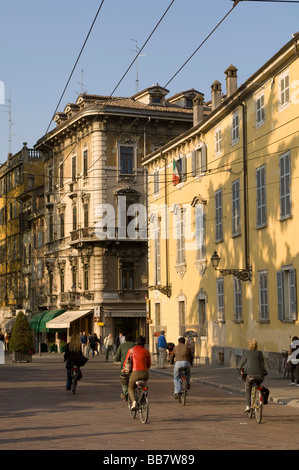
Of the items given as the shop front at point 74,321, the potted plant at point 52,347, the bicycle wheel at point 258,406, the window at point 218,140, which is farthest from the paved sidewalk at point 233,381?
the potted plant at point 52,347

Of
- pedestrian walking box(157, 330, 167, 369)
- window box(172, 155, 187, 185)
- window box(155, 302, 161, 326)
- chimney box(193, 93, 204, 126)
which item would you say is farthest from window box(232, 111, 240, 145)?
window box(155, 302, 161, 326)

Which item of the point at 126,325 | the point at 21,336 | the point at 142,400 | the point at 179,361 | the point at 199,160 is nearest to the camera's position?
the point at 142,400

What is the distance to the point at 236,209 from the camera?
3238cm

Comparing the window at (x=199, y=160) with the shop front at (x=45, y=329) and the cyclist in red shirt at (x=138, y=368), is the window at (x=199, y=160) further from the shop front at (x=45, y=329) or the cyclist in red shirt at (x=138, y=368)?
the shop front at (x=45, y=329)

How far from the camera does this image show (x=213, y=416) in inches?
638

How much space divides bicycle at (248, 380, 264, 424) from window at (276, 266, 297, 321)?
432 inches

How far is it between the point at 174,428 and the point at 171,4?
313 inches

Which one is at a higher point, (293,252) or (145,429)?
(293,252)

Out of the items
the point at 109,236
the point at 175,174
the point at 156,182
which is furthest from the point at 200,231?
the point at 109,236

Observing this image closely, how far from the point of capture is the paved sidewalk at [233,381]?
793 inches

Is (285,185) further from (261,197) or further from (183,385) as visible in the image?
(183,385)

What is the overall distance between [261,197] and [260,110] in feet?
10.1
